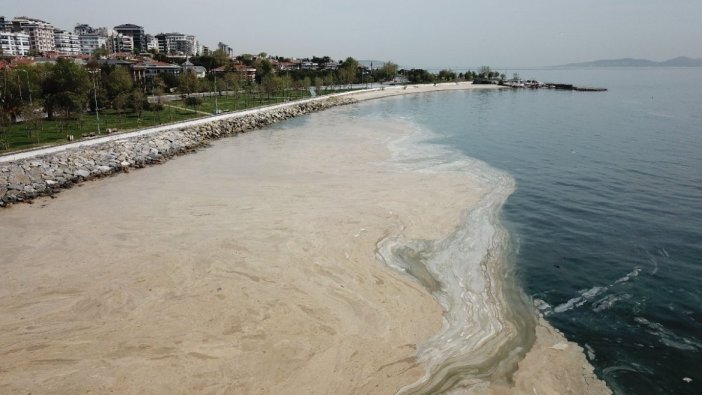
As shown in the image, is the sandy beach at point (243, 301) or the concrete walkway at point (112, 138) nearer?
the sandy beach at point (243, 301)

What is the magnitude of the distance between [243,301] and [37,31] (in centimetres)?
22114

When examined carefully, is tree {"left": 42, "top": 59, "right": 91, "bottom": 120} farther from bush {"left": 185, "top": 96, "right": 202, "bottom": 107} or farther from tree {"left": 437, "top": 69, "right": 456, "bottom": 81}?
tree {"left": 437, "top": 69, "right": 456, "bottom": 81}

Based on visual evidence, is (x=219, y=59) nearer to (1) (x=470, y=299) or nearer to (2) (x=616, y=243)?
(2) (x=616, y=243)

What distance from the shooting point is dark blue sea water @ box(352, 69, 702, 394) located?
1260 centimetres

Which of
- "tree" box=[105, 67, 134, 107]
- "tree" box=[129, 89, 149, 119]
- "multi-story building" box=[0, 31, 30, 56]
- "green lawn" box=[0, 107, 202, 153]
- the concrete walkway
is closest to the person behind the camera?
the concrete walkway

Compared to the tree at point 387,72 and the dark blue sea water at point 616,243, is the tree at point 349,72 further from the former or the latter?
the dark blue sea water at point 616,243

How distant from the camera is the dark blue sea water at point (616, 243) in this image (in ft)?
41.3

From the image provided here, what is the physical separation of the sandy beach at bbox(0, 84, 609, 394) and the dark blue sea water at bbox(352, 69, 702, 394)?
148 centimetres

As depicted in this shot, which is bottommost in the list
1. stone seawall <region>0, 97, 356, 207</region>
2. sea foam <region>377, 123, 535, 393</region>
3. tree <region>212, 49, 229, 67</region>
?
sea foam <region>377, 123, 535, 393</region>

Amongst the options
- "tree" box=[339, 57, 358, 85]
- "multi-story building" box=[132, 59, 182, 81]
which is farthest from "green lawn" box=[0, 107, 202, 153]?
"tree" box=[339, 57, 358, 85]

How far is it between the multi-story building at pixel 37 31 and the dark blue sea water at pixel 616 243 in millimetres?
198911

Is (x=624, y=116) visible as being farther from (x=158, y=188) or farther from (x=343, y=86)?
(x=343, y=86)

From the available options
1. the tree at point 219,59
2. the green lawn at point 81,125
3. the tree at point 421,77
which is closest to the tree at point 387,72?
the tree at point 421,77

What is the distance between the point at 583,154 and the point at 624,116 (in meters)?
36.1
